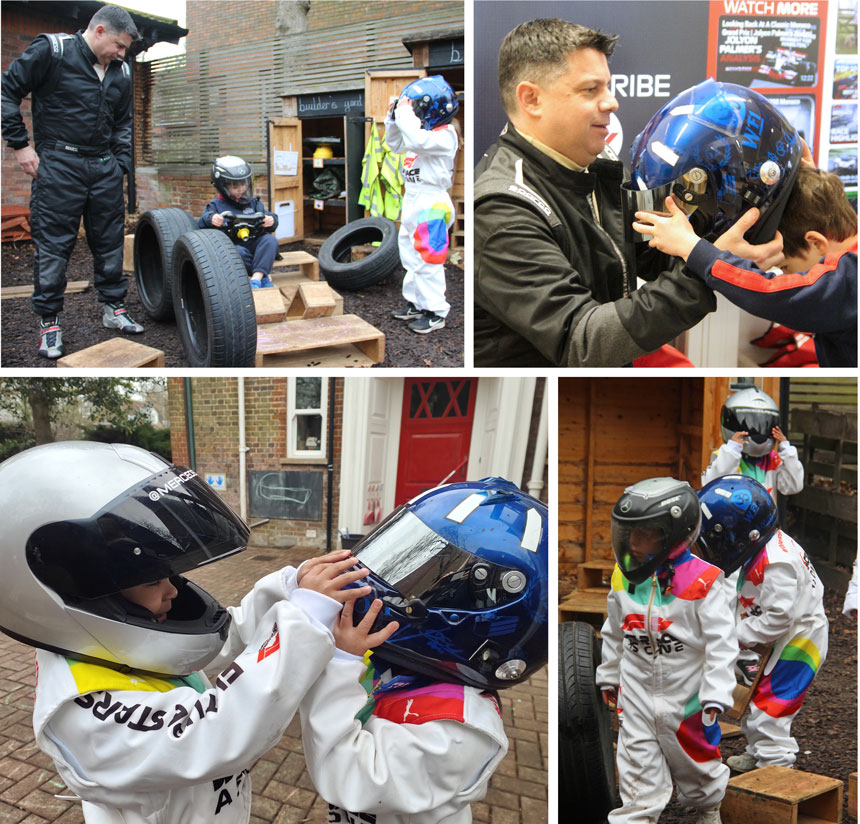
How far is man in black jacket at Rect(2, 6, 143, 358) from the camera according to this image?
319 cm

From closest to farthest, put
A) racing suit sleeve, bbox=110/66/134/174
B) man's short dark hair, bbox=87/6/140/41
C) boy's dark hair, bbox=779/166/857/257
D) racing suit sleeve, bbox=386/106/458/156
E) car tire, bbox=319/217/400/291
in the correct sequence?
1. boy's dark hair, bbox=779/166/857/257
2. man's short dark hair, bbox=87/6/140/41
3. racing suit sleeve, bbox=110/66/134/174
4. racing suit sleeve, bbox=386/106/458/156
5. car tire, bbox=319/217/400/291

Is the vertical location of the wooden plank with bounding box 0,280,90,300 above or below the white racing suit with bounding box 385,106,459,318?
below

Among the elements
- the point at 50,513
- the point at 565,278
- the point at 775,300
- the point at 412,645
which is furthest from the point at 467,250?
the point at 50,513

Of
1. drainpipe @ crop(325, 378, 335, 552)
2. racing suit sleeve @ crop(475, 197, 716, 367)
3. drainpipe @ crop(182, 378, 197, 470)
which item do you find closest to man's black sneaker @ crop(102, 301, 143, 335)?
drainpipe @ crop(182, 378, 197, 470)

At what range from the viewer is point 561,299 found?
2.61 m

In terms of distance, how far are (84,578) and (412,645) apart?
0.89 m

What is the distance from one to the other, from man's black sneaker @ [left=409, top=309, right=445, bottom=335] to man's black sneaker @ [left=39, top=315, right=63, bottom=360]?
4.89ft

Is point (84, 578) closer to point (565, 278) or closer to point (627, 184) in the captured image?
point (565, 278)

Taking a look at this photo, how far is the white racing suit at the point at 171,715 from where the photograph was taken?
1.97 metres

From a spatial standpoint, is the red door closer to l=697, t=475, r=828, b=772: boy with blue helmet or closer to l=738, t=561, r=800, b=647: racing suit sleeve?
l=697, t=475, r=828, b=772: boy with blue helmet

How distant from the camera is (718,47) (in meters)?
2.96

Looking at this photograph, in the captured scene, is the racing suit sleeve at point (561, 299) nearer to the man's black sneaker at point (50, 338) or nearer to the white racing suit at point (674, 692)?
the white racing suit at point (674, 692)

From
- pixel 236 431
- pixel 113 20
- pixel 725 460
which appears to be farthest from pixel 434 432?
pixel 113 20

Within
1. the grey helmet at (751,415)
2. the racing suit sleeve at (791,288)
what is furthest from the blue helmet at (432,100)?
the grey helmet at (751,415)
